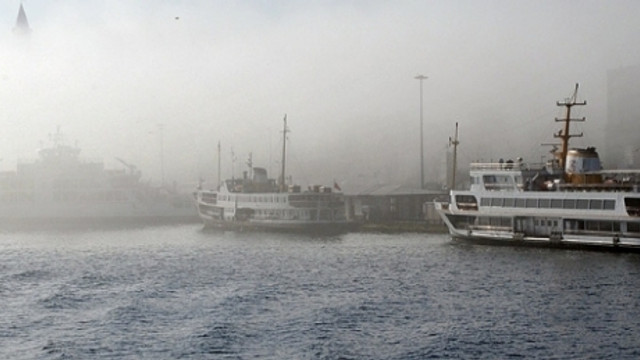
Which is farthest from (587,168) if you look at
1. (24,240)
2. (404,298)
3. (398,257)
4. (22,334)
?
(24,240)

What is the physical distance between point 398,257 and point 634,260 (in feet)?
55.9

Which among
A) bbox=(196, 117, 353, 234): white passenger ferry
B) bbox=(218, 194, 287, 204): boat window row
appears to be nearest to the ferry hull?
bbox=(196, 117, 353, 234): white passenger ferry

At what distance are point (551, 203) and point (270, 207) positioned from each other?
45982 mm

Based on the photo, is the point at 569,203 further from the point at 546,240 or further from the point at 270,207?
the point at 270,207

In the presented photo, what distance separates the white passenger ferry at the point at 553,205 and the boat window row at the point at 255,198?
103 ft

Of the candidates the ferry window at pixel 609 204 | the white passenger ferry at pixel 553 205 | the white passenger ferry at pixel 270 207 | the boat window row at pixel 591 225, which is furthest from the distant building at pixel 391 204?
the ferry window at pixel 609 204

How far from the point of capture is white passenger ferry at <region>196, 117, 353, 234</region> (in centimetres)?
10103

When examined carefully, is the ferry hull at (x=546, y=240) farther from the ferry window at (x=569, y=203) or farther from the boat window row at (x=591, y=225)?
the ferry window at (x=569, y=203)

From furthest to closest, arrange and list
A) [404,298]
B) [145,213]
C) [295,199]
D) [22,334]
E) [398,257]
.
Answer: [145,213], [295,199], [398,257], [404,298], [22,334]

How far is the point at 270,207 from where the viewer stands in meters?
106

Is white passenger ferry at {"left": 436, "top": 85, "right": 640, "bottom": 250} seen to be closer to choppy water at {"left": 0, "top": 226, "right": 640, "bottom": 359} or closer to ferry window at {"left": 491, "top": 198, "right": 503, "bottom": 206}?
ferry window at {"left": 491, "top": 198, "right": 503, "bottom": 206}

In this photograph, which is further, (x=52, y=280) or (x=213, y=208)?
(x=213, y=208)

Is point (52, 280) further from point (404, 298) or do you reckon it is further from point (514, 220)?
point (514, 220)

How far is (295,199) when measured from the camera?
102m
